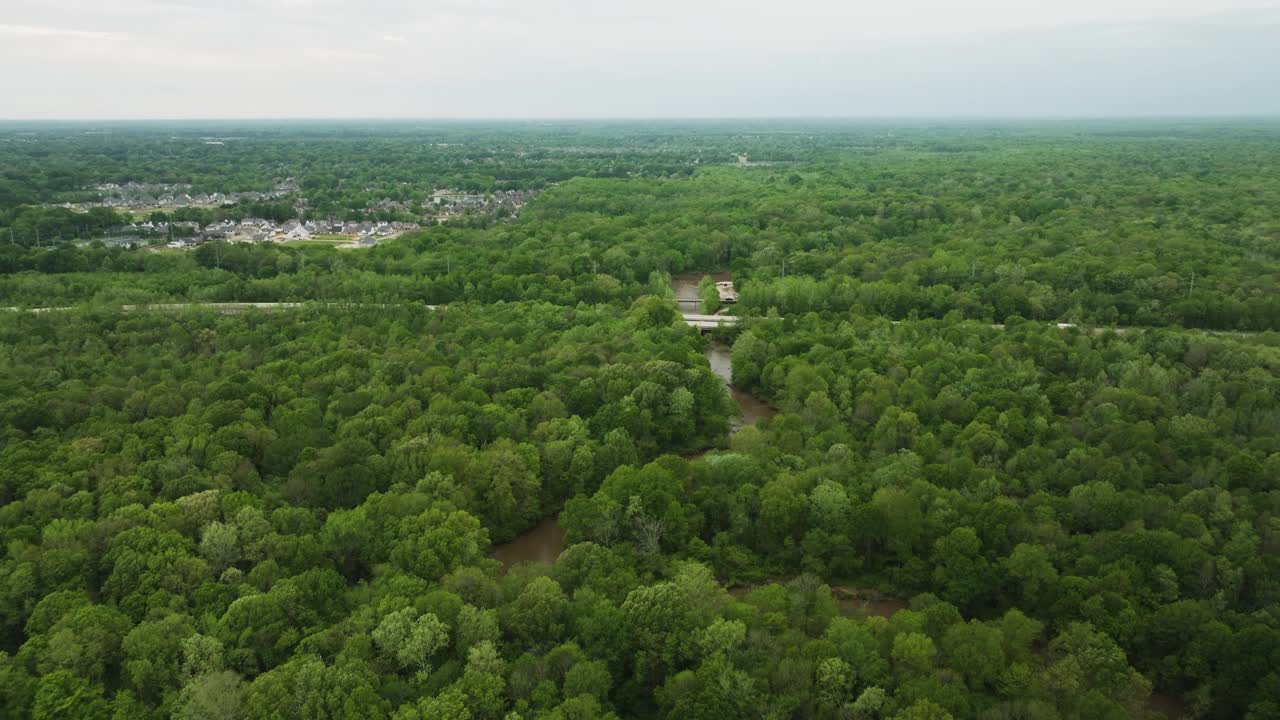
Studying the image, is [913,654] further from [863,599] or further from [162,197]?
[162,197]

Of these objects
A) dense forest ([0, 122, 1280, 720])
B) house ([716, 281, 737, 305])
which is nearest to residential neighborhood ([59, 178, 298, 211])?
dense forest ([0, 122, 1280, 720])

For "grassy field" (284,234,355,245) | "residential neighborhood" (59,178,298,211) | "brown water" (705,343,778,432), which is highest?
"residential neighborhood" (59,178,298,211)

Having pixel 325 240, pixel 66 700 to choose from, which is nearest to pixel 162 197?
pixel 325 240

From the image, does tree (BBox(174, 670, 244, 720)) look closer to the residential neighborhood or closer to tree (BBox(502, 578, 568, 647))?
tree (BBox(502, 578, 568, 647))

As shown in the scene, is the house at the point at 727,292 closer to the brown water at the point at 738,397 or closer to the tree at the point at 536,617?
the brown water at the point at 738,397

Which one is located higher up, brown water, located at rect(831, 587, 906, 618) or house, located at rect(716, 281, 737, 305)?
house, located at rect(716, 281, 737, 305)

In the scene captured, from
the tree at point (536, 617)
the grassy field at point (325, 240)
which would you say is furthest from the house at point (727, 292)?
the tree at point (536, 617)
